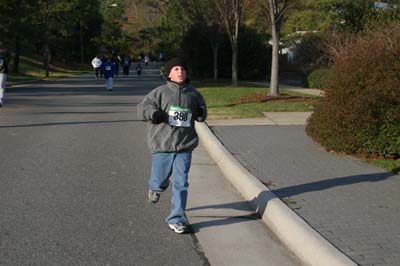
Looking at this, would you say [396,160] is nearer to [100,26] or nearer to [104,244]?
[104,244]

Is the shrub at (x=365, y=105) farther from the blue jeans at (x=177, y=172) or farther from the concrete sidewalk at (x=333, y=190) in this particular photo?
the blue jeans at (x=177, y=172)

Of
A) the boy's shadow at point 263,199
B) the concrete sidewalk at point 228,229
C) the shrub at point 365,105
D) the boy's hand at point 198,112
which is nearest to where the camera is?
the concrete sidewalk at point 228,229

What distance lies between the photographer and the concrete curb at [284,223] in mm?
4562

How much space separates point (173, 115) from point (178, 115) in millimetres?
49

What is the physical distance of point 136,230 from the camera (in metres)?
5.66

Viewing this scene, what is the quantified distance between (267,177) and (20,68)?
44.3 meters

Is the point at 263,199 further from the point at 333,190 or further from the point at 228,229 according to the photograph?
the point at 333,190

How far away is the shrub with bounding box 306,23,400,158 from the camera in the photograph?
29.0 feet

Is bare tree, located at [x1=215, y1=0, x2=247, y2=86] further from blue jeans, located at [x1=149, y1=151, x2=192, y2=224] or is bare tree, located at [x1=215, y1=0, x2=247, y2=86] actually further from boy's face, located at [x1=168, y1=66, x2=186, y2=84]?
blue jeans, located at [x1=149, y1=151, x2=192, y2=224]

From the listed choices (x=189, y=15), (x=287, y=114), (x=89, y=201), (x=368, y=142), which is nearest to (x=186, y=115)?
(x=89, y=201)

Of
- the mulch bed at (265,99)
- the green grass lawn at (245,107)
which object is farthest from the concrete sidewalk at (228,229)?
the mulch bed at (265,99)

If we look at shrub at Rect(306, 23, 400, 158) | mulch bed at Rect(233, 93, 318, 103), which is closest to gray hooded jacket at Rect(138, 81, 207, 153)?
shrub at Rect(306, 23, 400, 158)

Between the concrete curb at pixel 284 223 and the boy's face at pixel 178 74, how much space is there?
1684mm

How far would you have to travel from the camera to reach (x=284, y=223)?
5.52 metres
